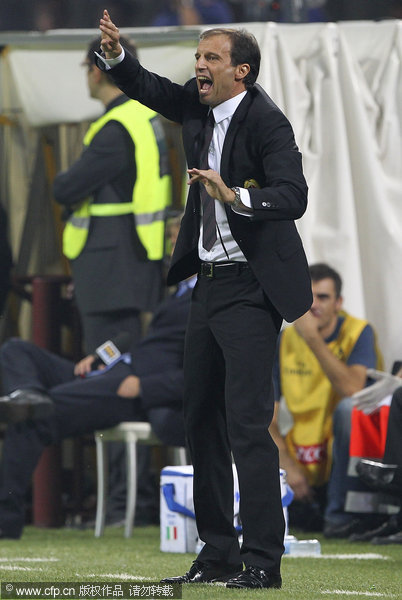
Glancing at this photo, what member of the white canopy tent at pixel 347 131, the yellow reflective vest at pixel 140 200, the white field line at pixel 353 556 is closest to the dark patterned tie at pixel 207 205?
the white field line at pixel 353 556

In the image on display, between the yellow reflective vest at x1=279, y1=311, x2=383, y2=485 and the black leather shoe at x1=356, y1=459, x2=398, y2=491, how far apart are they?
141cm

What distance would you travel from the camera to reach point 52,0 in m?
11.3

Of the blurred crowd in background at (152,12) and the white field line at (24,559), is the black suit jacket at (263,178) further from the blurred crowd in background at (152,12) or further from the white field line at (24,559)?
the blurred crowd in background at (152,12)

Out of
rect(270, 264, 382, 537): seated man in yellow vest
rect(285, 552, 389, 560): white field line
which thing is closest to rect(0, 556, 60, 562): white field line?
rect(285, 552, 389, 560): white field line

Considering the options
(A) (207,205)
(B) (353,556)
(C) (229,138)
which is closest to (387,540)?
(B) (353,556)

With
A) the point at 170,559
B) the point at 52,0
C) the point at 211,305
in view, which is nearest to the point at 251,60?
the point at 211,305

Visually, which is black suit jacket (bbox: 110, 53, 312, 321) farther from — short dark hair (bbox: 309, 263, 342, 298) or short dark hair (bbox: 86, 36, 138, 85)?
short dark hair (bbox: 309, 263, 342, 298)

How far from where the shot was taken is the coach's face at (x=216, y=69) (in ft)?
12.4

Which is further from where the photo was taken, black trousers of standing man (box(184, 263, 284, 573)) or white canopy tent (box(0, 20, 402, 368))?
white canopy tent (box(0, 20, 402, 368))

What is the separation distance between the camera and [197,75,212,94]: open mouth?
12.5 feet

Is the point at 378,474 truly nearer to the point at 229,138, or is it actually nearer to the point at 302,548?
the point at 302,548

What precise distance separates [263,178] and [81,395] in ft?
8.74

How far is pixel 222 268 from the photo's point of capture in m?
3.86

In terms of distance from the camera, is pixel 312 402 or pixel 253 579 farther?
pixel 312 402
